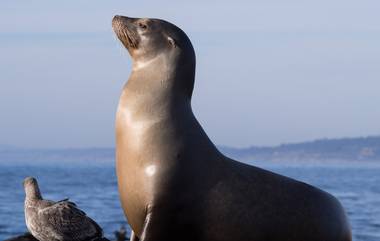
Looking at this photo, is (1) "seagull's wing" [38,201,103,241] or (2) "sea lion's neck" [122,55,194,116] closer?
(2) "sea lion's neck" [122,55,194,116]

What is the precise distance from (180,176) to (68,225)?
1809 millimetres

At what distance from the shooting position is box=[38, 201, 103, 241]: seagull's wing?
1161cm

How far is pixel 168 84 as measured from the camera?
10.6m

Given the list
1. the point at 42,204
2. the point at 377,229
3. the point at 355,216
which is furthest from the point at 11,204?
the point at 42,204

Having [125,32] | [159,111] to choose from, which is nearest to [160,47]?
[125,32]

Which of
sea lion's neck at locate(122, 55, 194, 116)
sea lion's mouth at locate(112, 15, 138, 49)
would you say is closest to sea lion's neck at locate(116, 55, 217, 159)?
sea lion's neck at locate(122, 55, 194, 116)

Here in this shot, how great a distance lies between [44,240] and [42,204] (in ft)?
2.02

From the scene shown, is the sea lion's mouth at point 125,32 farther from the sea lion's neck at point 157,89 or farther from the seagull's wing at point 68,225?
the seagull's wing at point 68,225

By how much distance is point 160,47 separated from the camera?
35.4ft

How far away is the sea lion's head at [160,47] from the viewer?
10680mm

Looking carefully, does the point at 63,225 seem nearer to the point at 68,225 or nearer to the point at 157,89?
the point at 68,225

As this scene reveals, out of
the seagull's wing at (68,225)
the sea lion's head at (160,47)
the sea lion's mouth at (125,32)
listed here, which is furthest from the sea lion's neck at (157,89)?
the seagull's wing at (68,225)

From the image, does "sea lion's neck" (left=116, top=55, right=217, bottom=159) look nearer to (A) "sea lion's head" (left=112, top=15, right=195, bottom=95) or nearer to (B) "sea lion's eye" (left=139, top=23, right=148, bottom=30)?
(A) "sea lion's head" (left=112, top=15, right=195, bottom=95)

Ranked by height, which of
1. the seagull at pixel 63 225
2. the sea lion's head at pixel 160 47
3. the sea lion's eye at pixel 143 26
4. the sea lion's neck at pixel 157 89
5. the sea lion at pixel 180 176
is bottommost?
the seagull at pixel 63 225
